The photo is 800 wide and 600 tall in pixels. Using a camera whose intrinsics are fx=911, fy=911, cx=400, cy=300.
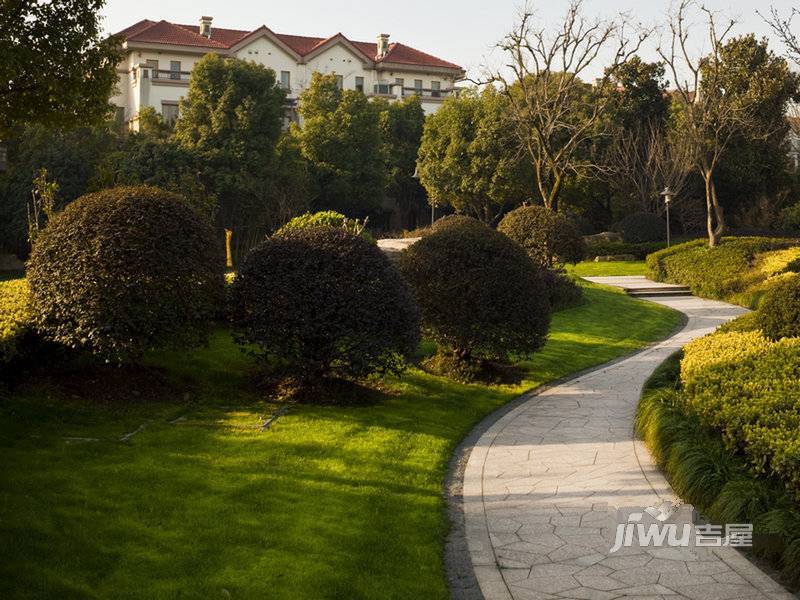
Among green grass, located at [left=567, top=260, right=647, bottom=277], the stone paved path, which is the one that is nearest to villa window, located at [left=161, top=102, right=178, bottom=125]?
green grass, located at [left=567, top=260, right=647, bottom=277]

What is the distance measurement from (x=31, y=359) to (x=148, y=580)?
6.02 m

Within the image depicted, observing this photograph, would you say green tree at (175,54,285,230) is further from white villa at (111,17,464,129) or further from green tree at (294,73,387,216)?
white villa at (111,17,464,129)

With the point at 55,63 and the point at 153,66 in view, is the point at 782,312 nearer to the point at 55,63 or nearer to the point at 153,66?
the point at 55,63

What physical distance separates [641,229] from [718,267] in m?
12.3

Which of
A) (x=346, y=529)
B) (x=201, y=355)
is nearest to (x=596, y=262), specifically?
(x=201, y=355)

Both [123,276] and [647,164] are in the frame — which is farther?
[647,164]

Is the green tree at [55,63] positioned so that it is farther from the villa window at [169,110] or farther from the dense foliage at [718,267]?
the villa window at [169,110]

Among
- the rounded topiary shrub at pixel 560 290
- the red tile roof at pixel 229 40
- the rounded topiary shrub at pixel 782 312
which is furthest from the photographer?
the red tile roof at pixel 229 40

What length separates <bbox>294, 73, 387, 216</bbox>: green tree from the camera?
45469 millimetres

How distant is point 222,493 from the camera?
25.8ft

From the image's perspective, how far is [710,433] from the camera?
9.17m

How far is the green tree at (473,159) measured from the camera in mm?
43844

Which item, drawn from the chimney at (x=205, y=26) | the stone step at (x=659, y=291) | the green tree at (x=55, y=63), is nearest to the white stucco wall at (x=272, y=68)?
the chimney at (x=205, y=26)

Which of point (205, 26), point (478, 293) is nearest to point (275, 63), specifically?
point (205, 26)
